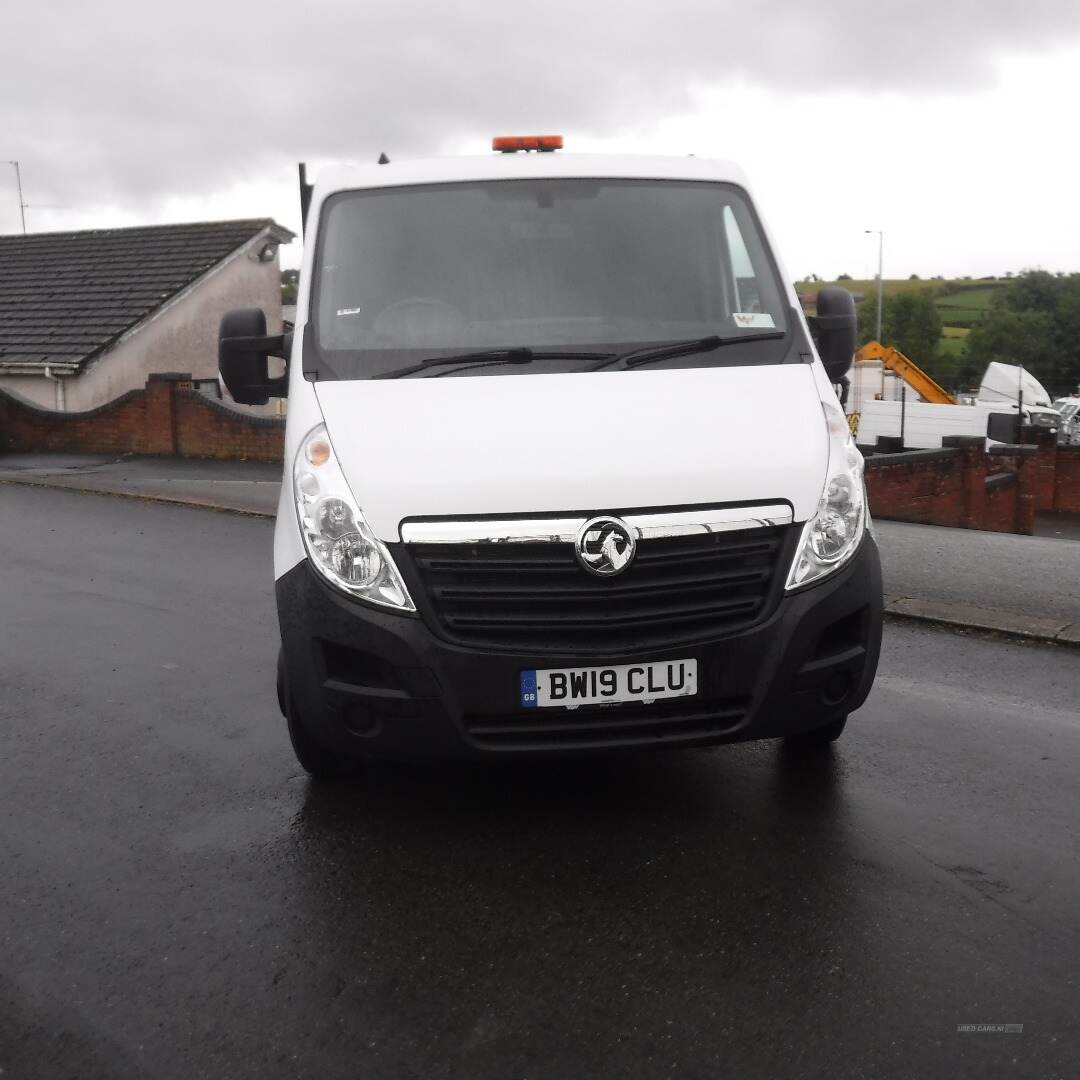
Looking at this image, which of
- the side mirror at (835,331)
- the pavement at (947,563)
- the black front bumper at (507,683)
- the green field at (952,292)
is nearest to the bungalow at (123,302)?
the pavement at (947,563)

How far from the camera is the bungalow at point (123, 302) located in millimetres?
29859

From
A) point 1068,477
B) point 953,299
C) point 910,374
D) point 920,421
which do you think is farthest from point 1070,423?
point 953,299

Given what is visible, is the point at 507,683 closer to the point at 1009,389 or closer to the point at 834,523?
the point at 834,523

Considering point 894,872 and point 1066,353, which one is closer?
point 894,872

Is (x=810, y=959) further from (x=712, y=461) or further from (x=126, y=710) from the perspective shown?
(x=126, y=710)

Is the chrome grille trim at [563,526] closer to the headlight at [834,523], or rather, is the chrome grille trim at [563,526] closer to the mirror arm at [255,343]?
the headlight at [834,523]

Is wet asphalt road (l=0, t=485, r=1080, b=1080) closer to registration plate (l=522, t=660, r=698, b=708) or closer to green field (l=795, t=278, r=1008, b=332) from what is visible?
registration plate (l=522, t=660, r=698, b=708)

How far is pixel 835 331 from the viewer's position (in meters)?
5.38

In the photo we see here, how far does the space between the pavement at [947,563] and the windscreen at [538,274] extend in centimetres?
329

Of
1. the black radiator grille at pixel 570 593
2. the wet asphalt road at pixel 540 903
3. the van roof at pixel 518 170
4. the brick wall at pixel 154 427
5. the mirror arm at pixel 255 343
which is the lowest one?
the wet asphalt road at pixel 540 903

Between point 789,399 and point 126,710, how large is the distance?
323cm

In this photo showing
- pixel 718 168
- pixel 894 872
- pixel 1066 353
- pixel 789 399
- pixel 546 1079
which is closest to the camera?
→ pixel 546 1079

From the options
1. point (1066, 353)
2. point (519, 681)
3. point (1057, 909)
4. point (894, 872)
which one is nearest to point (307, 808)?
point (519, 681)

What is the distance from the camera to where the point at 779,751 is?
511cm
